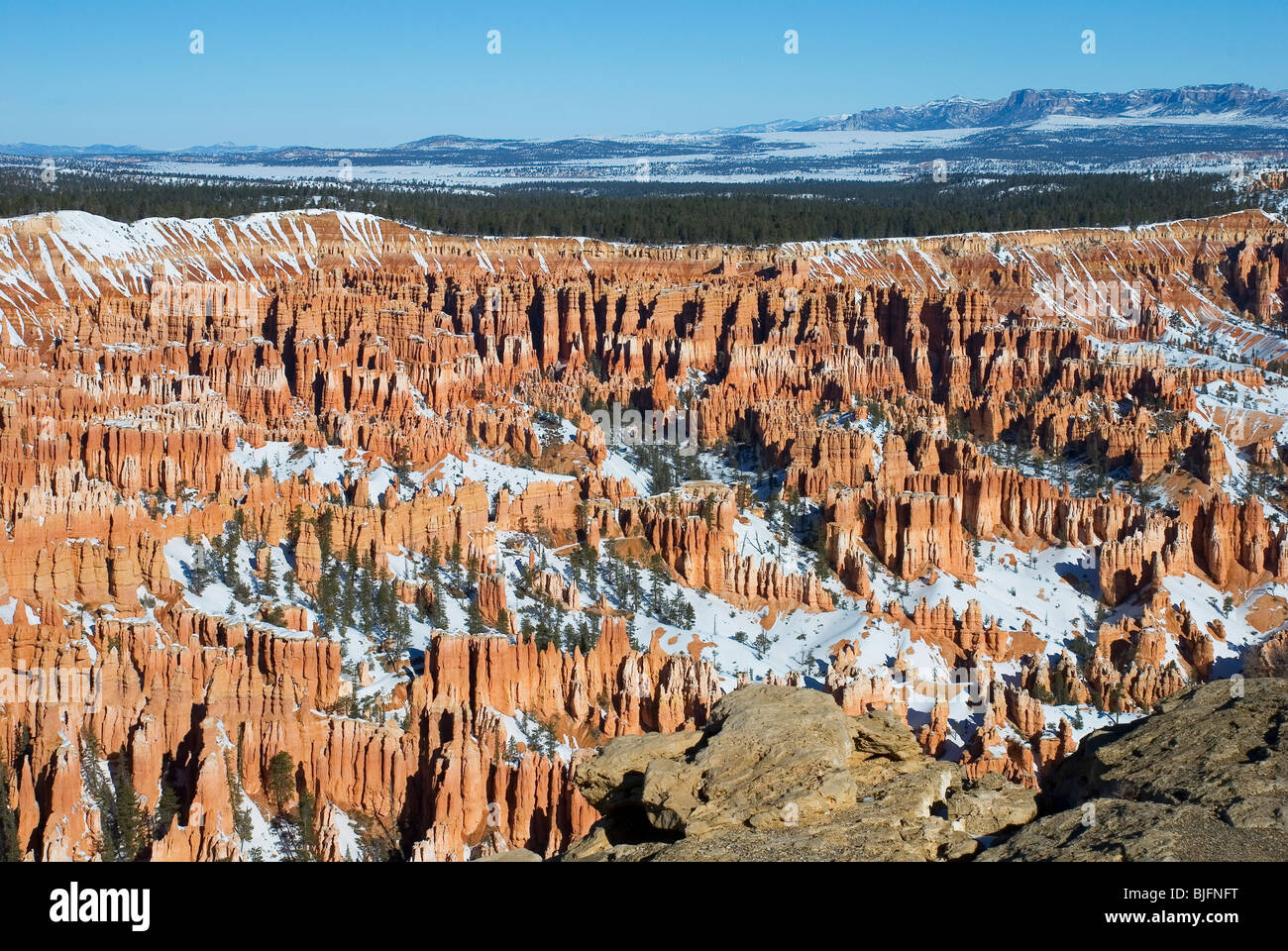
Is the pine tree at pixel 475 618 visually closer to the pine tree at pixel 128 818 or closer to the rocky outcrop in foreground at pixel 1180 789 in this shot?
the pine tree at pixel 128 818

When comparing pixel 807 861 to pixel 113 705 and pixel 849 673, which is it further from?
pixel 849 673

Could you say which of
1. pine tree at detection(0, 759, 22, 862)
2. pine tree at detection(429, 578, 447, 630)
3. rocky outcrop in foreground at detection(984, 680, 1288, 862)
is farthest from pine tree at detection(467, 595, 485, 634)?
rocky outcrop in foreground at detection(984, 680, 1288, 862)

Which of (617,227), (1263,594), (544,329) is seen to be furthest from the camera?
(617,227)

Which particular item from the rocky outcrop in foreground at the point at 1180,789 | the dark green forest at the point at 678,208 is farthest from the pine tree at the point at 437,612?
the dark green forest at the point at 678,208

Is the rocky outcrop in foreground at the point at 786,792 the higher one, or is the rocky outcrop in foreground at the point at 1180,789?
the rocky outcrop in foreground at the point at 1180,789

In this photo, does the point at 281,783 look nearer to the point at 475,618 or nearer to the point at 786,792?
the point at 475,618

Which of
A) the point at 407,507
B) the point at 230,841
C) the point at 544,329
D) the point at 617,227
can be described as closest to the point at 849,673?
the point at 407,507
